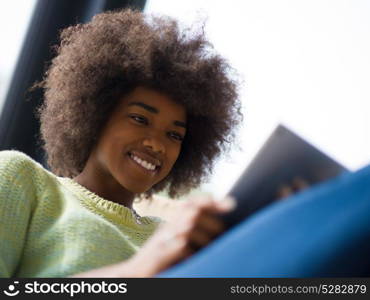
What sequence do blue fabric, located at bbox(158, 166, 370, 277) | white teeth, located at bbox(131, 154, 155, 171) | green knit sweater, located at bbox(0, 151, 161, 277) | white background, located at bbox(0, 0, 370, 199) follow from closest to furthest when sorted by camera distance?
blue fabric, located at bbox(158, 166, 370, 277) → green knit sweater, located at bbox(0, 151, 161, 277) → white teeth, located at bbox(131, 154, 155, 171) → white background, located at bbox(0, 0, 370, 199)

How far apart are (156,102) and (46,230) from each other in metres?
0.33

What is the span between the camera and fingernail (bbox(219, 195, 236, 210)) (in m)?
0.54

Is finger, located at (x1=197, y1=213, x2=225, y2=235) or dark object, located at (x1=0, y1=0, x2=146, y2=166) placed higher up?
dark object, located at (x1=0, y1=0, x2=146, y2=166)

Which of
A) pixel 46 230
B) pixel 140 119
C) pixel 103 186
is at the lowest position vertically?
pixel 46 230

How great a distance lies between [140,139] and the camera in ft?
3.34

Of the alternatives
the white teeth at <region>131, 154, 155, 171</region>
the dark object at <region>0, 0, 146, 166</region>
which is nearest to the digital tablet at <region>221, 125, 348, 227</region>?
the white teeth at <region>131, 154, 155, 171</region>

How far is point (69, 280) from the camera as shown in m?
0.62

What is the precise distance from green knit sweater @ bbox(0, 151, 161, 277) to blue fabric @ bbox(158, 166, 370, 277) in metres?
0.33

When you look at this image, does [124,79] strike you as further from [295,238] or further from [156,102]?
[295,238]

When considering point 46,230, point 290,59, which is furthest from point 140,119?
point 290,59

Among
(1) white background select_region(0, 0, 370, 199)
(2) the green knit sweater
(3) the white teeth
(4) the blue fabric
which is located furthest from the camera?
(1) white background select_region(0, 0, 370, 199)

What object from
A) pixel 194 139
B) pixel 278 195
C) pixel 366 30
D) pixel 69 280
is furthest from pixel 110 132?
pixel 366 30

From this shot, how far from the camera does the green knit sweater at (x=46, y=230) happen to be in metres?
0.81

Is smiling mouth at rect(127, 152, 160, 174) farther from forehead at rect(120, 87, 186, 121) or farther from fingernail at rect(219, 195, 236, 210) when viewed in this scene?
fingernail at rect(219, 195, 236, 210)
